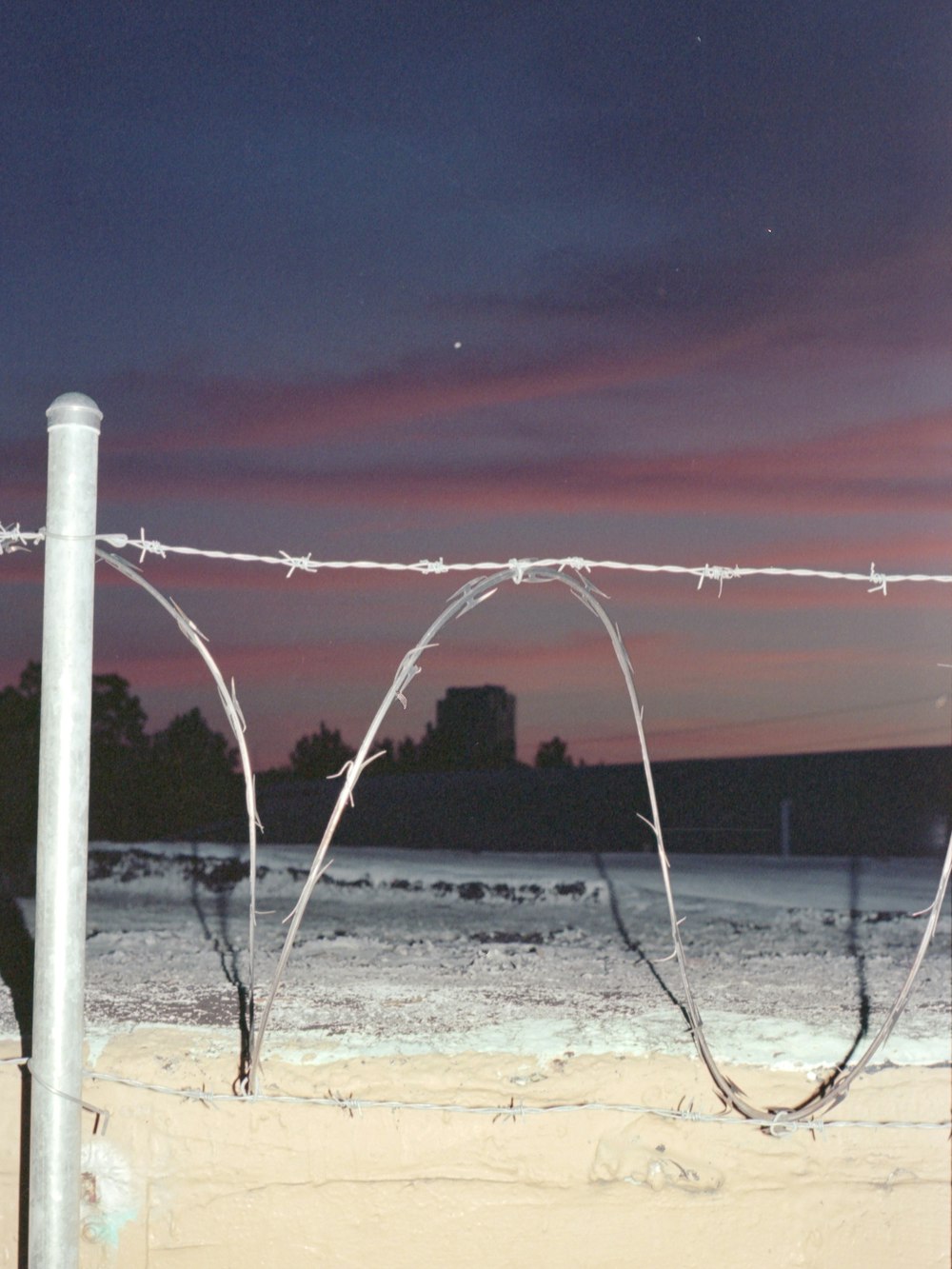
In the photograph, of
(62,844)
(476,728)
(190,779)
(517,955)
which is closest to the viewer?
(62,844)

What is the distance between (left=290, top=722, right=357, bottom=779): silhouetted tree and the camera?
17578mm

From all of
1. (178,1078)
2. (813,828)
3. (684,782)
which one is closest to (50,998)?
(178,1078)

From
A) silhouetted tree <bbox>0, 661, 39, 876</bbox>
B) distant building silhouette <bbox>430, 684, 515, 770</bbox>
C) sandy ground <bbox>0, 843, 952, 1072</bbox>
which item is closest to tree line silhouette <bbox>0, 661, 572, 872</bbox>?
silhouetted tree <bbox>0, 661, 39, 876</bbox>

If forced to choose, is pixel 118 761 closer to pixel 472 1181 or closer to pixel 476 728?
pixel 476 728

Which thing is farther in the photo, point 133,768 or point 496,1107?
point 133,768

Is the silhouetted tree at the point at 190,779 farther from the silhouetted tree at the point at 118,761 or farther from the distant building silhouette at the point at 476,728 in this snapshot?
the distant building silhouette at the point at 476,728

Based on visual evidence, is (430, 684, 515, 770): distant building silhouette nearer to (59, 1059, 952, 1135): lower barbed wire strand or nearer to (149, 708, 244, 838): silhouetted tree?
(149, 708, 244, 838): silhouetted tree

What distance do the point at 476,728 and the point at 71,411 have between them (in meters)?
15.2

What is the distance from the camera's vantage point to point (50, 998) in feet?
5.21

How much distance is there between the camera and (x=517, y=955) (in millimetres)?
3102

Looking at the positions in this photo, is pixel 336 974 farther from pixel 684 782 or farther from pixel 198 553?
pixel 684 782

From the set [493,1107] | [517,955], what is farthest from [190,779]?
[493,1107]

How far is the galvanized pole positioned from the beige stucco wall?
0.35 metres

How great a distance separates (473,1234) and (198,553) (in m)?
1.24
